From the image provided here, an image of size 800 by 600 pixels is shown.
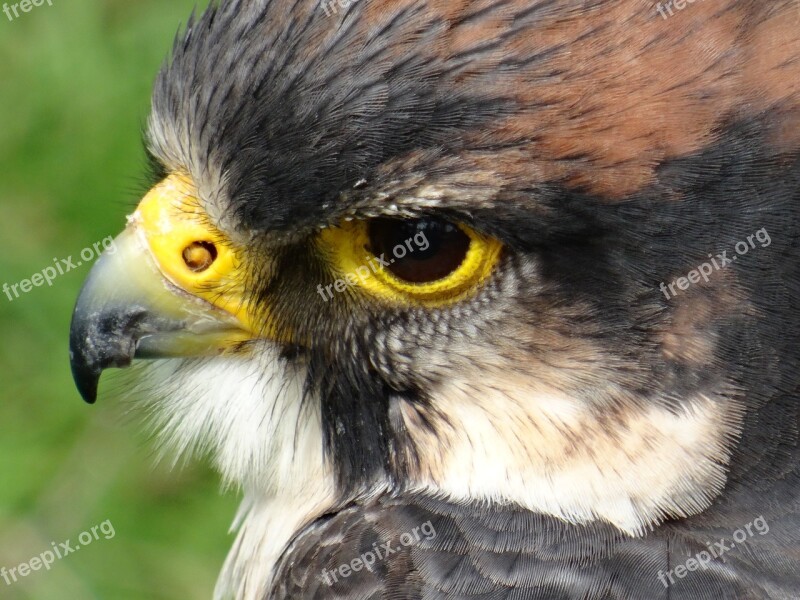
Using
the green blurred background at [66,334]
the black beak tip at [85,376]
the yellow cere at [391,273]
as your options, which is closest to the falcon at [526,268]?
the yellow cere at [391,273]

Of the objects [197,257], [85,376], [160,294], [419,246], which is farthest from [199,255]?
[419,246]

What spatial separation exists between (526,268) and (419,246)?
0.29 m

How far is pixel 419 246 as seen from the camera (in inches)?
119

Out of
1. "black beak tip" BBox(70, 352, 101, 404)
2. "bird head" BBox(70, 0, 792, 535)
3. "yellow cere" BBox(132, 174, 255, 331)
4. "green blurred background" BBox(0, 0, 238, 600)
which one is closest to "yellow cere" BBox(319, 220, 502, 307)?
"bird head" BBox(70, 0, 792, 535)

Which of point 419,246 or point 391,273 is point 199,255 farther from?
point 419,246

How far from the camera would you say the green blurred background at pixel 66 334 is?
6.02 meters

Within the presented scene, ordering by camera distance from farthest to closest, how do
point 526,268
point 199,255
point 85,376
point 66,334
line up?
point 66,334 < point 85,376 < point 199,255 < point 526,268

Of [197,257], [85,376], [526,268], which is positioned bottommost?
[526,268]

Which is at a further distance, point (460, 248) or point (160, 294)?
point (160, 294)

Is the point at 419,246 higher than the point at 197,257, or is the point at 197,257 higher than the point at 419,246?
the point at 197,257

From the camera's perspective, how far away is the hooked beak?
3.34m

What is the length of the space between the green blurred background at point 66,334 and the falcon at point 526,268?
2243 mm

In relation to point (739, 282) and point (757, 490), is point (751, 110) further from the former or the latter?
point (757, 490)

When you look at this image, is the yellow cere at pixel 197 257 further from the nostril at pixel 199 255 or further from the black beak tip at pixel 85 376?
the black beak tip at pixel 85 376
